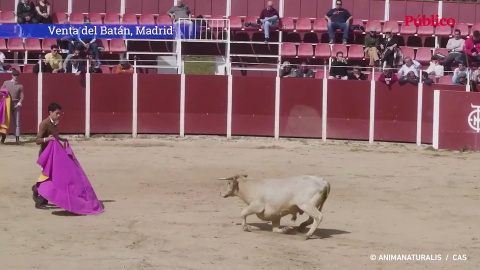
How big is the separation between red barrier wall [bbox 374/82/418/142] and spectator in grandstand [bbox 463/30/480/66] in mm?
1660

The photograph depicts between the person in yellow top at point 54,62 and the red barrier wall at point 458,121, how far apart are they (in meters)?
8.55

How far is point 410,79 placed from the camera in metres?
24.1

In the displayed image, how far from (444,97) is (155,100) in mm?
6467

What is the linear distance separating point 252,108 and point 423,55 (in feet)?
16.7

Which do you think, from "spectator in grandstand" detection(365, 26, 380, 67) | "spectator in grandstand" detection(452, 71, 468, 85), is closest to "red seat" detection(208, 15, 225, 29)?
"spectator in grandstand" detection(365, 26, 380, 67)

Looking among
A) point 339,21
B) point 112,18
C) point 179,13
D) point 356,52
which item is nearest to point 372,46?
point 356,52

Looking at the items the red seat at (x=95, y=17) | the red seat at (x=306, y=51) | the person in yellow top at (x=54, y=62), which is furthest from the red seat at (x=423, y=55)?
the person in yellow top at (x=54, y=62)

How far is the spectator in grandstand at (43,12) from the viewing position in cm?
2603

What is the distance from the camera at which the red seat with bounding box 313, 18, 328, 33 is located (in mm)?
27625

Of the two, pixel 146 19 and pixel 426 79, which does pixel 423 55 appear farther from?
pixel 146 19

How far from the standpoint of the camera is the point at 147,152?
2141 cm

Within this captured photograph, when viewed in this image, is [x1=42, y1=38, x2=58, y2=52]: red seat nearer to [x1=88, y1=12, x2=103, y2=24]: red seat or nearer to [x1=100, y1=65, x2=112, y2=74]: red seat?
[x1=88, y1=12, x2=103, y2=24]: red seat

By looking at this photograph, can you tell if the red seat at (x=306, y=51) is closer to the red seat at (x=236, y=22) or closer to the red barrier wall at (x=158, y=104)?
the red seat at (x=236, y=22)

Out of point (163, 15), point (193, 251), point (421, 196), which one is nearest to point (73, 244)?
point (193, 251)
